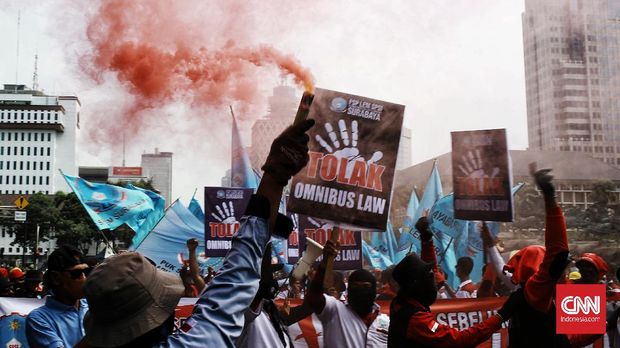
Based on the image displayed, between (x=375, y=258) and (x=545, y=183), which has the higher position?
(x=545, y=183)

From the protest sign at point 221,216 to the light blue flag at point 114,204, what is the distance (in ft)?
11.7

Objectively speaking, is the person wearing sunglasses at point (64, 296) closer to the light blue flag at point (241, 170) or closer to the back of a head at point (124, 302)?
the back of a head at point (124, 302)

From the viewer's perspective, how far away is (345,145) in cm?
711

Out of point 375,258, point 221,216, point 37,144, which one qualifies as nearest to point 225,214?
point 221,216

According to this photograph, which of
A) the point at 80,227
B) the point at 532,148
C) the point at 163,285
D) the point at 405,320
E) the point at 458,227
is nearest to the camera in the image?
the point at 163,285

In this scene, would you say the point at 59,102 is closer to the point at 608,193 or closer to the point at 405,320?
the point at 608,193

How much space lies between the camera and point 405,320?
13.6 feet

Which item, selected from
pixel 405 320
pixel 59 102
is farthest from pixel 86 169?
pixel 405 320

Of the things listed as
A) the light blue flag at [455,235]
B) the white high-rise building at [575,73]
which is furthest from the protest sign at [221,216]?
the white high-rise building at [575,73]

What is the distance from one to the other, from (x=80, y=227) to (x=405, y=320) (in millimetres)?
71258

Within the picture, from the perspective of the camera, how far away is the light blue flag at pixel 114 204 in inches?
571

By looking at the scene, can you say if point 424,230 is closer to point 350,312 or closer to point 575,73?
point 350,312

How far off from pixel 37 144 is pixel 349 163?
108 metres

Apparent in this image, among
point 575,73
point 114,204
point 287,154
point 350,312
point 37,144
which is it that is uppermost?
point 37,144
